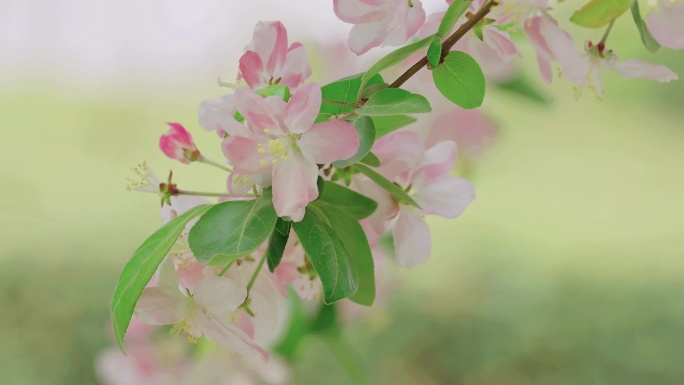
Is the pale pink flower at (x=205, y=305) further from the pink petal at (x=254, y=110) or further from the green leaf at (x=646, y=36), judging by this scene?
the green leaf at (x=646, y=36)

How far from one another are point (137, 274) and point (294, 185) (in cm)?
7

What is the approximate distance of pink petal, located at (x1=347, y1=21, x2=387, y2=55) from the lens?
36cm

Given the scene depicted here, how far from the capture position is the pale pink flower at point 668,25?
0.33 meters

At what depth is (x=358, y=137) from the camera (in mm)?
319

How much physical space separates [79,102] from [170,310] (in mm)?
3222

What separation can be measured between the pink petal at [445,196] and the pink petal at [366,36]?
0.10 m

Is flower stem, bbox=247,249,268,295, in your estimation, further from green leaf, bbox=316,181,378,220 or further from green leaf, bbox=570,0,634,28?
green leaf, bbox=570,0,634,28

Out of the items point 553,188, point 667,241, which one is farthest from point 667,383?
point 553,188

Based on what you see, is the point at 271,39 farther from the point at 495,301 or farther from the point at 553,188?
the point at 553,188

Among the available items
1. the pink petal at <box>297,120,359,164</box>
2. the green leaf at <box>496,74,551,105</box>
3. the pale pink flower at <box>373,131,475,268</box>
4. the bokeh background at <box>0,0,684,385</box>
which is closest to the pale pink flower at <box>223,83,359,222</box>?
the pink petal at <box>297,120,359,164</box>

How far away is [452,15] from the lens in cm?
32

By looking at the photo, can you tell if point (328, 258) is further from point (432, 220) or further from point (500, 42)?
point (432, 220)

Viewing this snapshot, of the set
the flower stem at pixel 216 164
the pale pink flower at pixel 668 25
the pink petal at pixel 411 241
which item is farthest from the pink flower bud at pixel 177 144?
the pale pink flower at pixel 668 25

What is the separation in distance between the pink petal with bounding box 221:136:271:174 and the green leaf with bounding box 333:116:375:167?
0.10 feet
